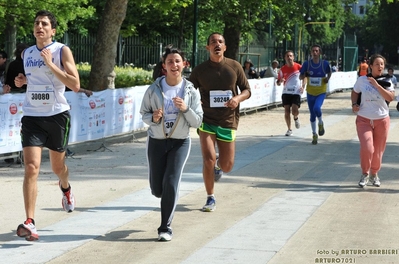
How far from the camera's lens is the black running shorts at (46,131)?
851 centimetres

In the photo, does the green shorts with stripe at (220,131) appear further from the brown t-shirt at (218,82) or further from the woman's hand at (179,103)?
the woman's hand at (179,103)

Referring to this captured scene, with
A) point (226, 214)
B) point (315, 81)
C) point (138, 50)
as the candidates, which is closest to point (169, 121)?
point (226, 214)

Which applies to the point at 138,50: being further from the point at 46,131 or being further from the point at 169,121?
the point at 169,121

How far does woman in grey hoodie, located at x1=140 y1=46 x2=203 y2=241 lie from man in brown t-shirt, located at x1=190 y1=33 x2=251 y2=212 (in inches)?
55.4

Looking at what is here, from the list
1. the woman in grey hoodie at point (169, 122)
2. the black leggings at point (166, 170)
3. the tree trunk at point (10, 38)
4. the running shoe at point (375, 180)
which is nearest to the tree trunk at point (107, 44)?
the running shoe at point (375, 180)

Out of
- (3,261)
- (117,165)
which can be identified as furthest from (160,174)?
(117,165)

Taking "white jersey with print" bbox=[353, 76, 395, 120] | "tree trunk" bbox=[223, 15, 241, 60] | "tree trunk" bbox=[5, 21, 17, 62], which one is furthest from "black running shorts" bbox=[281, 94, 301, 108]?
"tree trunk" bbox=[223, 15, 241, 60]

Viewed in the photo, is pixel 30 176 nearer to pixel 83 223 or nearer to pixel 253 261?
pixel 83 223

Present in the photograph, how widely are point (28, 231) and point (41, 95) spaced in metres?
Result: 1.29

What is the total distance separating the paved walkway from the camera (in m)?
7.90

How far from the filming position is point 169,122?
8570 mm

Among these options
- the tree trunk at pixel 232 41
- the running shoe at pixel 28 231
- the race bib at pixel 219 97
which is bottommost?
the running shoe at pixel 28 231

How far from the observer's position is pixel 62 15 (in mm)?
28562

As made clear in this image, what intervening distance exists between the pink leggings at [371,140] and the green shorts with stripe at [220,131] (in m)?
2.68
